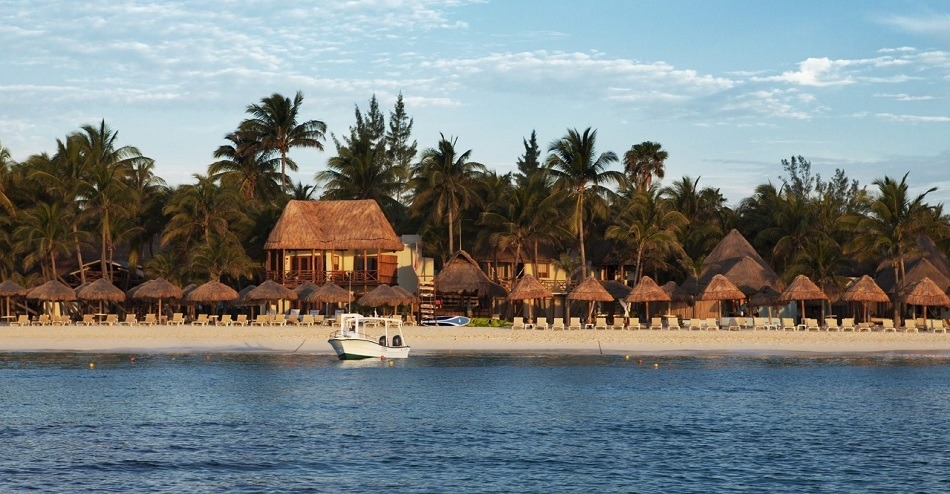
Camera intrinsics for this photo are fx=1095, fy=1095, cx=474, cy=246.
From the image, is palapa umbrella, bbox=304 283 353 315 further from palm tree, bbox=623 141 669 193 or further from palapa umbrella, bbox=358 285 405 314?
palm tree, bbox=623 141 669 193

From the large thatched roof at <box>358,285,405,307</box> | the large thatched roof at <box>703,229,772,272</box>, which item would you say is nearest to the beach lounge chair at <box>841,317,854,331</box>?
the large thatched roof at <box>703,229,772,272</box>

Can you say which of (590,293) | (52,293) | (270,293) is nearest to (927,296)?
(590,293)

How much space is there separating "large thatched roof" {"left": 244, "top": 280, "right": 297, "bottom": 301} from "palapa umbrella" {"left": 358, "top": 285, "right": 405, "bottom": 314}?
142 inches

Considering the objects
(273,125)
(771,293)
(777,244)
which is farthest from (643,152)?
(273,125)

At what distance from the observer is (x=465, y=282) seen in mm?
51219

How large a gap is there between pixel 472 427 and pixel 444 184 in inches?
1238

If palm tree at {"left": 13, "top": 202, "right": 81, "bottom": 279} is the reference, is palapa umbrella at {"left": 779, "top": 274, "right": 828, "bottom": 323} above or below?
below

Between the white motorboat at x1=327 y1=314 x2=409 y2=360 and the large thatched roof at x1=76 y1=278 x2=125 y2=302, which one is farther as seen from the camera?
the large thatched roof at x1=76 y1=278 x2=125 y2=302

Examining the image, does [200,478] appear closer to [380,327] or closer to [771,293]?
[380,327]

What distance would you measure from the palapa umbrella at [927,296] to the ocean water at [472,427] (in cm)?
786

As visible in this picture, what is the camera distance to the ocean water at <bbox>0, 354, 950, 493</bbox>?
18.9 meters

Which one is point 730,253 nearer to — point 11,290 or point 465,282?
point 465,282

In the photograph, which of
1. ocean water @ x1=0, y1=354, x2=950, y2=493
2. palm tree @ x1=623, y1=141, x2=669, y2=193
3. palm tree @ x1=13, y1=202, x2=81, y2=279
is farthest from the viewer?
palm tree @ x1=623, y1=141, x2=669, y2=193

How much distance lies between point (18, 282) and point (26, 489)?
39837 mm
